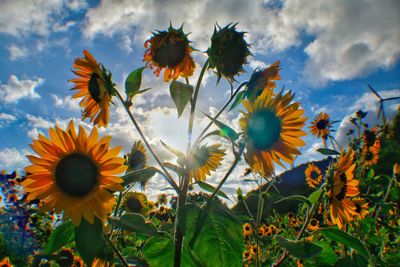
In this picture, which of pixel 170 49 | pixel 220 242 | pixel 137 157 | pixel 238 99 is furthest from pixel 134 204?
pixel 220 242

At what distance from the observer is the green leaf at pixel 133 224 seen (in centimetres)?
98

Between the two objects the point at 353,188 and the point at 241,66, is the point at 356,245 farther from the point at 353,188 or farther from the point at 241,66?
the point at 241,66

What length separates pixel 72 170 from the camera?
1351 millimetres

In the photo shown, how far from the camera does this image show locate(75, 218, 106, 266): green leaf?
927mm

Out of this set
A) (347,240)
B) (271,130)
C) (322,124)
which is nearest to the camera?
(347,240)

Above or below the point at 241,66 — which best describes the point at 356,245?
below

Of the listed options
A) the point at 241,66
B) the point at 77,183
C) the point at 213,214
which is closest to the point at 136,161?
the point at 77,183

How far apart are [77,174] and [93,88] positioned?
536 mm

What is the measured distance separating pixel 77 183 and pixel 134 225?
44cm

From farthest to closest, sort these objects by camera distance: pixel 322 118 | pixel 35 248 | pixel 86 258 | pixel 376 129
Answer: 1. pixel 322 118
2. pixel 35 248
3. pixel 376 129
4. pixel 86 258

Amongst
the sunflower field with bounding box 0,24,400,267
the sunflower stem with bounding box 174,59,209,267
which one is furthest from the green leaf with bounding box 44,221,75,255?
the sunflower stem with bounding box 174,59,209,267

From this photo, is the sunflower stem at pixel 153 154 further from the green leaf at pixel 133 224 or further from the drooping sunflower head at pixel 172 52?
the drooping sunflower head at pixel 172 52

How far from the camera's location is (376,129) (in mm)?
4840

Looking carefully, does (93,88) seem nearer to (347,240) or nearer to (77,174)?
(77,174)
